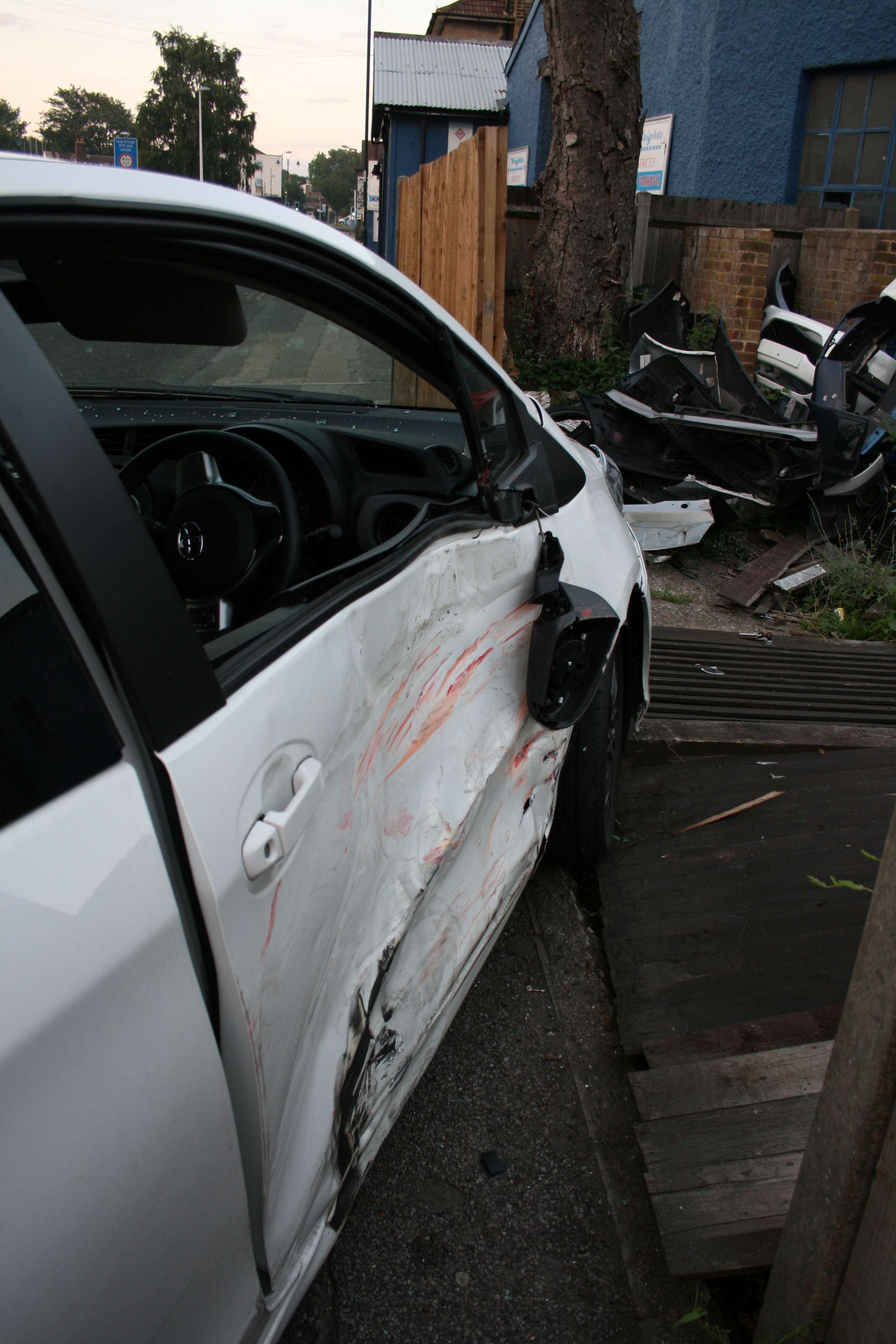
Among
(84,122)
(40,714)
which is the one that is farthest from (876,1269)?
(84,122)

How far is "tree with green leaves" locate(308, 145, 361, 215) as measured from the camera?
363 ft

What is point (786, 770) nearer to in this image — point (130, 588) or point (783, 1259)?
point (783, 1259)

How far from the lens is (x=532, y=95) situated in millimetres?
19938

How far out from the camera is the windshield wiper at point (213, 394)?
9.71 ft

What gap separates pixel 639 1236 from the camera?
1.89 m

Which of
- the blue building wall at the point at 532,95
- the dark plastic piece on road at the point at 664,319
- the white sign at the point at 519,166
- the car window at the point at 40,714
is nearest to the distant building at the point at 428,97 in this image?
the blue building wall at the point at 532,95

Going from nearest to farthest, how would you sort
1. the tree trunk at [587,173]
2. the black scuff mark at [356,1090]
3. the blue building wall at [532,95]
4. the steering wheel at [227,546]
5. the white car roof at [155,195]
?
1. the white car roof at [155,195]
2. the black scuff mark at [356,1090]
3. the steering wheel at [227,546]
4. the tree trunk at [587,173]
5. the blue building wall at [532,95]

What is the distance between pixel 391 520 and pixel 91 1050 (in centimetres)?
164

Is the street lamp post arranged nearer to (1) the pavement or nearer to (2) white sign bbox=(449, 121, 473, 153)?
(2) white sign bbox=(449, 121, 473, 153)

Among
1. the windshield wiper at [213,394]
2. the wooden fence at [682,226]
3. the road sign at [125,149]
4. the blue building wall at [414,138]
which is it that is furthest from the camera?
the blue building wall at [414,138]

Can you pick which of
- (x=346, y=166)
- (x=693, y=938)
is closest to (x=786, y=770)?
(x=693, y=938)

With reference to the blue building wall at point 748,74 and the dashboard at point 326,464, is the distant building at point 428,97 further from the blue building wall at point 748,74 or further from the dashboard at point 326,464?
the dashboard at point 326,464

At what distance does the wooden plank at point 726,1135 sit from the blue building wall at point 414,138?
24477mm

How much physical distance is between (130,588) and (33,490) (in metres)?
0.14
